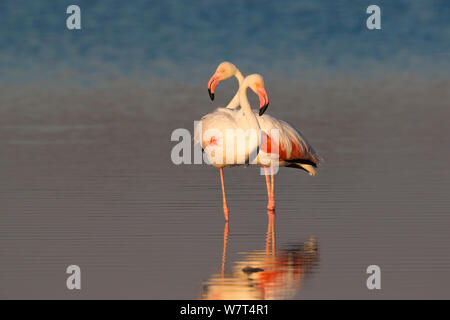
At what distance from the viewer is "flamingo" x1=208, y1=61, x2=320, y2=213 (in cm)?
1330

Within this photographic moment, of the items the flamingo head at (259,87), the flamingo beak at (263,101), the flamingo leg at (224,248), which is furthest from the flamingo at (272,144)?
the flamingo leg at (224,248)

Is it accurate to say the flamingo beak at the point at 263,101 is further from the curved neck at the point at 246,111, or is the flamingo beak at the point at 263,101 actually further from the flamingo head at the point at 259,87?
the curved neck at the point at 246,111

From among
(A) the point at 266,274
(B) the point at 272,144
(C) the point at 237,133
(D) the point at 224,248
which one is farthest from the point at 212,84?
(A) the point at 266,274

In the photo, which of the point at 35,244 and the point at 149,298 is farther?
the point at 35,244

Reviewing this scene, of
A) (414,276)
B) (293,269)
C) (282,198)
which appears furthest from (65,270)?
(282,198)

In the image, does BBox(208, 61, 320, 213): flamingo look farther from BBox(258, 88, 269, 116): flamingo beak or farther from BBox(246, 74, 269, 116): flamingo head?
BBox(258, 88, 269, 116): flamingo beak

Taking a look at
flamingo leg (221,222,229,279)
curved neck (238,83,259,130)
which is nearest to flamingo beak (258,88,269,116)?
curved neck (238,83,259,130)

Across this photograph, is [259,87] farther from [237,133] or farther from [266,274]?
[266,274]

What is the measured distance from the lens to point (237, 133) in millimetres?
12602

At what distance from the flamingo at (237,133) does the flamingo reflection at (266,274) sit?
2.29 metres

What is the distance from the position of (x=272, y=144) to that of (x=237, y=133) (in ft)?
3.76

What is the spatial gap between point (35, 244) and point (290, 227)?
118 inches
